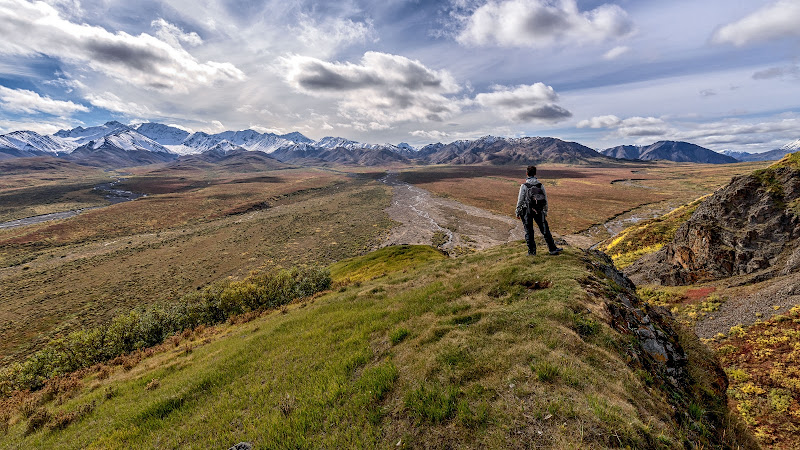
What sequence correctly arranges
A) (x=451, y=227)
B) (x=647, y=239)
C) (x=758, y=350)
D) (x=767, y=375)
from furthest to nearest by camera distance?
1. (x=451, y=227)
2. (x=647, y=239)
3. (x=758, y=350)
4. (x=767, y=375)

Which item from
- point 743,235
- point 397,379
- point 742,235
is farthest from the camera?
point 742,235

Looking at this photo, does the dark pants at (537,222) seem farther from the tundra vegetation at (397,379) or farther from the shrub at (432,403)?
the shrub at (432,403)

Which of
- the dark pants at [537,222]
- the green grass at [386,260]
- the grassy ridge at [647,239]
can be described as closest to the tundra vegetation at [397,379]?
the dark pants at [537,222]

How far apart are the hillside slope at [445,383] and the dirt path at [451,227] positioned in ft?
138

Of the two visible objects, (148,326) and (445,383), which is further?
(148,326)

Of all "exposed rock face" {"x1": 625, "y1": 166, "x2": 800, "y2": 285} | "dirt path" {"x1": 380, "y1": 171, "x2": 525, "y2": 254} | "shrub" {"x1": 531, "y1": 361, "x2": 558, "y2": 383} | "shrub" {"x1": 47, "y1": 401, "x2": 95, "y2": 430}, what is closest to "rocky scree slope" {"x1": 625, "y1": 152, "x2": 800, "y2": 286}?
"exposed rock face" {"x1": 625, "y1": 166, "x2": 800, "y2": 285}

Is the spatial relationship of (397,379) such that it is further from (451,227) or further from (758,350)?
(451,227)

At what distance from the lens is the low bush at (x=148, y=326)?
18.5 metres

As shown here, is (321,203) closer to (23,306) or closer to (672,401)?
(23,306)

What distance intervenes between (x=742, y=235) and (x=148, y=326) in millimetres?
44564

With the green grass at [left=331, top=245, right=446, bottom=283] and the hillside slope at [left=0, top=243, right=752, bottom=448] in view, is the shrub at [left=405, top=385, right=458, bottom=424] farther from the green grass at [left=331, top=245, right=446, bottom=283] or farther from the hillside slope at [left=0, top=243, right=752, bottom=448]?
the green grass at [left=331, top=245, right=446, bottom=283]

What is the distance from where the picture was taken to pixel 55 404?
42.1 ft

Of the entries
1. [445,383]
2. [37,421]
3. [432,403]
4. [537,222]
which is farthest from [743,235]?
[37,421]

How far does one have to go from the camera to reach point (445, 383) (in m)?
6.97
